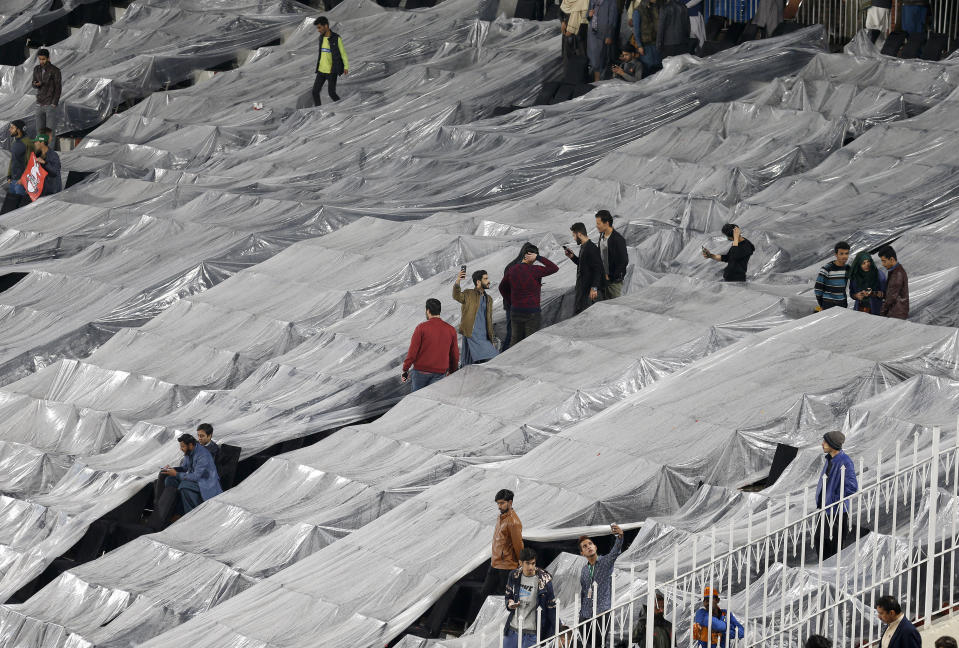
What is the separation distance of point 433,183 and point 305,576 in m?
9.29

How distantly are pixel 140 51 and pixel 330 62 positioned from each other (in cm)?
511

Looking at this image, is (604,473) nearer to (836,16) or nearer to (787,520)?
(787,520)

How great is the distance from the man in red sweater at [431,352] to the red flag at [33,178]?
32.6 feet

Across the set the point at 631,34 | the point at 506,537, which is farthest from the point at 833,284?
the point at 631,34

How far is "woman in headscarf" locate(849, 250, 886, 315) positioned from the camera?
15867mm

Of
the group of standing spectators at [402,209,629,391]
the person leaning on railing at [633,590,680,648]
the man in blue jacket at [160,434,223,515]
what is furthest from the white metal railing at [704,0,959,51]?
the person leaning on railing at [633,590,680,648]

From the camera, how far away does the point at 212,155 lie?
25422mm

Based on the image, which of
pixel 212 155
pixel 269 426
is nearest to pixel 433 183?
pixel 212 155

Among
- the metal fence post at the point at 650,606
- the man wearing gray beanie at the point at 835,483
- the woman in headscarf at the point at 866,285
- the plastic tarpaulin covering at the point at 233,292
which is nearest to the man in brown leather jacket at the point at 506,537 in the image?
the man wearing gray beanie at the point at 835,483

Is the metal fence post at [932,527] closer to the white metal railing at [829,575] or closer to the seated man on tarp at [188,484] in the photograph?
the white metal railing at [829,575]

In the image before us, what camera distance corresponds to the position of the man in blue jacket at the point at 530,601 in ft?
38.1

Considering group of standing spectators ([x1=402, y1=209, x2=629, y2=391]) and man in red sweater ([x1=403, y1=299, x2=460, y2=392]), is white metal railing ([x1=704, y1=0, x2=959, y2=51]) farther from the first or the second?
man in red sweater ([x1=403, y1=299, x2=460, y2=392])

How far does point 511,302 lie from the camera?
672 inches

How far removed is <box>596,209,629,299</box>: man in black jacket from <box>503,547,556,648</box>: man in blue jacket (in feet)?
19.5
